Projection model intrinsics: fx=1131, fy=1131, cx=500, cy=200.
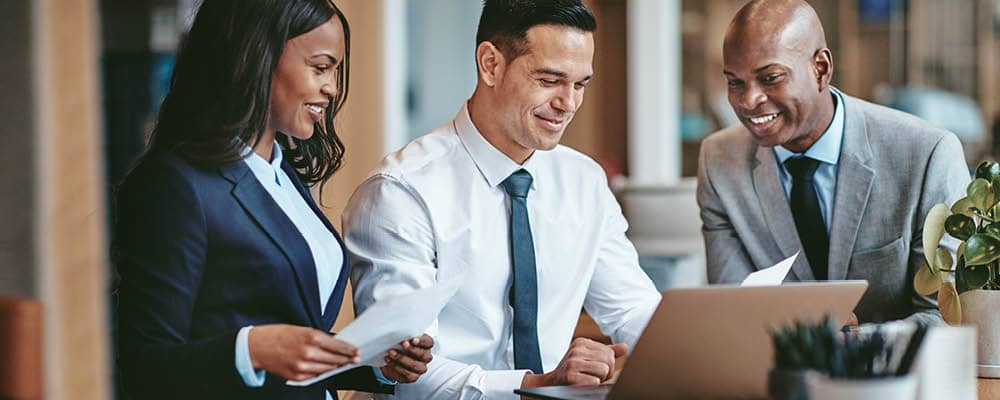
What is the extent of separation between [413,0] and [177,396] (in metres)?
4.95

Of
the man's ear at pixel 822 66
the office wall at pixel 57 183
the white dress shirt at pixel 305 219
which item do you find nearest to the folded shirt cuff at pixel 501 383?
the white dress shirt at pixel 305 219

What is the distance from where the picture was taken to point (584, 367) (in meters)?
1.66

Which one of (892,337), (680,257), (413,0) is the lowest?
(680,257)

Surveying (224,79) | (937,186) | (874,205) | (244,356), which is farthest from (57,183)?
(937,186)

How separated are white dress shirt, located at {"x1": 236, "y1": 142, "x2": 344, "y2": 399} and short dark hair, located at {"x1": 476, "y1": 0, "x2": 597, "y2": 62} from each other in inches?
19.7

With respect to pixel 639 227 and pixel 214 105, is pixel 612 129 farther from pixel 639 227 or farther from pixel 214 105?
pixel 214 105

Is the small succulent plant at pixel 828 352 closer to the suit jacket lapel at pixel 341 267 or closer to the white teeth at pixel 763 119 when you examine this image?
the suit jacket lapel at pixel 341 267

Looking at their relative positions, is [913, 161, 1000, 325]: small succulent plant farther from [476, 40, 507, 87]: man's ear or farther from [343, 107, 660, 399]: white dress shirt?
[476, 40, 507, 87]: man's ear

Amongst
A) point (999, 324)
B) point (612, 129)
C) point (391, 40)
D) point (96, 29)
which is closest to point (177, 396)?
point (999, 324)

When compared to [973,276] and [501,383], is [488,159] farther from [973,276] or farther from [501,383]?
[973,276]

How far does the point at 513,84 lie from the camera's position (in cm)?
202

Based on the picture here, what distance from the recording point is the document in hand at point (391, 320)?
52.8 inches

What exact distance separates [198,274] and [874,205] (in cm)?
136

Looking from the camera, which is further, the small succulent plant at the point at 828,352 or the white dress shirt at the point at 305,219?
the white dress shirt at the point at 305,219
